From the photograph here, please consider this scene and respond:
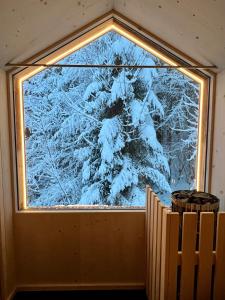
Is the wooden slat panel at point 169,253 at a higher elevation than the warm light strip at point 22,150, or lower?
lower

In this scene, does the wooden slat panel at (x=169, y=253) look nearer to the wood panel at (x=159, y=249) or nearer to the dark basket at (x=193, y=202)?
the wood panel at (x=159, y=249)

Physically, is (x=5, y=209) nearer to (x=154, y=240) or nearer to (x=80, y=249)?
(x=80, y=249)

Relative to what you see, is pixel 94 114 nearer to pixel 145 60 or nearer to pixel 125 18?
pixel 145 60

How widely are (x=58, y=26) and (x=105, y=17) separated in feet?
1.37

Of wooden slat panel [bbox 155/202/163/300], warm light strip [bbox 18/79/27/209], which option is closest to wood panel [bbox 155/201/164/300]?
wooden slat panel [bbox 155/202/163/300]

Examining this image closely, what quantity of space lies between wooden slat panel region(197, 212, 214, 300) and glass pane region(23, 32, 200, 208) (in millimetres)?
900

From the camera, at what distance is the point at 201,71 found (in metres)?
2.21

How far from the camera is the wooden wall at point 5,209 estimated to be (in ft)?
6.72

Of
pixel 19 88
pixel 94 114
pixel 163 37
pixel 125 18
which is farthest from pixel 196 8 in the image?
pixel 19 88

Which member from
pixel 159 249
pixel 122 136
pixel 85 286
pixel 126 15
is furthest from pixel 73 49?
pixel 85 286

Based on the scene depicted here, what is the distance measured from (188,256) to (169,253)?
0.10 metres

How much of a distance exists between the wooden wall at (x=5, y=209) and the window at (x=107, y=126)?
14 centimetres

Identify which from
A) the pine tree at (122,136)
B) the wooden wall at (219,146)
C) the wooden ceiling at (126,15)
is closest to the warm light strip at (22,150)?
the wooden ceiling at (126,15)

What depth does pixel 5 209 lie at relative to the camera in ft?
6.99
